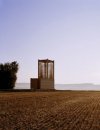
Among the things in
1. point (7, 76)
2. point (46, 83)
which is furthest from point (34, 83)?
point (7, 76)

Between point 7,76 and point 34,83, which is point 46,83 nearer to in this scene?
point 34,83

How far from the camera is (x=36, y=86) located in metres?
43.8

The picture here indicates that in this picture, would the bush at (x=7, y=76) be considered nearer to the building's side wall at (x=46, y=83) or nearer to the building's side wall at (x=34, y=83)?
the building's side wall at (x=34, y=83)

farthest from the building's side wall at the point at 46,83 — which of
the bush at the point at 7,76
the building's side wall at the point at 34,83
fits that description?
the bush at the point at 7,76

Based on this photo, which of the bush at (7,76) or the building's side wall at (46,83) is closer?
the bush at (7,76)

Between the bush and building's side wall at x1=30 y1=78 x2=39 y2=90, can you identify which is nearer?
the bush

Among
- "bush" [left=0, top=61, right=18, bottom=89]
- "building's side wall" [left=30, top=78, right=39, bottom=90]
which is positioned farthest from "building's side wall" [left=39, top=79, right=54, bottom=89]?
"bush" [left=0, top=61, right=18, bottom=89]

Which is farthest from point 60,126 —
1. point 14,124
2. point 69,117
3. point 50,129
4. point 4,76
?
point 4,76

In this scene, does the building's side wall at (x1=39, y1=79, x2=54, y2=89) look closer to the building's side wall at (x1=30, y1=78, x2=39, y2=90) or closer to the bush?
the building's side wall at (x1=30, y1=78, x2=39, y2=90)

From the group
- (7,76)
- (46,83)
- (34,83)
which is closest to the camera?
(7,76)

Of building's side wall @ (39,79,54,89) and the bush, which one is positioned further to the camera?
building's side wall @ (39,79,54,89)

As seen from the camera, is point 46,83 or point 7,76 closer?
point 7,76

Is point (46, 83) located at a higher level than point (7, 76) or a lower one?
lower

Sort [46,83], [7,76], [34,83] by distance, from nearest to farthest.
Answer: [7,76], [34,83], [46,83]
